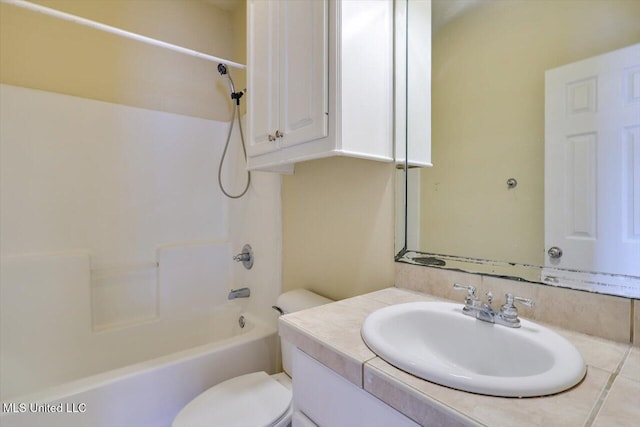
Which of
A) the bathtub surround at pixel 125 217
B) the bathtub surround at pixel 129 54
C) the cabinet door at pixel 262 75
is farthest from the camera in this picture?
the bathtub surround at pixel 129 54

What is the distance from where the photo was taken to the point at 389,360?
1.79ft

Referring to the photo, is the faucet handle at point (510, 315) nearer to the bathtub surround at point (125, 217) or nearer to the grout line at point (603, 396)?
the grout line at point (603, 396)

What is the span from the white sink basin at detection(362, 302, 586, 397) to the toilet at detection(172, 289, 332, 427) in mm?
519

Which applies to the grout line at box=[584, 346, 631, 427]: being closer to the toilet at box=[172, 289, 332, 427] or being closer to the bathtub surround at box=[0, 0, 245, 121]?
the toilet at box=[172, 289, 332, 427]

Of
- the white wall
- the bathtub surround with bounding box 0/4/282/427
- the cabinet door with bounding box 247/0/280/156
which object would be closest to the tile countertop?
the cabinet door with bounding box 247/0/280/156

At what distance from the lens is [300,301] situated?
4.12ft

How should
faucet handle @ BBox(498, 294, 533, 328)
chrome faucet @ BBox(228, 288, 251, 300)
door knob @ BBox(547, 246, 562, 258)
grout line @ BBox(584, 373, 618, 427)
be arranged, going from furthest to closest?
chrome faucet @ BBox(228, 288, 251, 300) → door knob @ BBox(547, 246, 562, 258) → faucet handle @ BBox(498, 294, 533, 328) → grout line @ BBox(584, 373, 618, 427)

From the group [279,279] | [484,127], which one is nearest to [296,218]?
[279,279]

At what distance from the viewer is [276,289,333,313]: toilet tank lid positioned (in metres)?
1.23

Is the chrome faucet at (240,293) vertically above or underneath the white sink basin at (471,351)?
underneath

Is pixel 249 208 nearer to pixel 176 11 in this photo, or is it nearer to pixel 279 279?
pixel 279 279

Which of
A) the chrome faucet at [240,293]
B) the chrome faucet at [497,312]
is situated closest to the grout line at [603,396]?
the chrome faucet at [497,312]

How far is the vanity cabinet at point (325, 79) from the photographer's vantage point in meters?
0.92

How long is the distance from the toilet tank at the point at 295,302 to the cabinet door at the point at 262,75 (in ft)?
2.10
